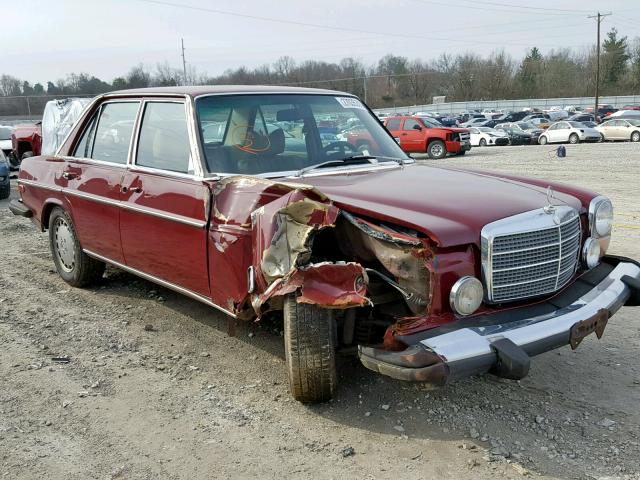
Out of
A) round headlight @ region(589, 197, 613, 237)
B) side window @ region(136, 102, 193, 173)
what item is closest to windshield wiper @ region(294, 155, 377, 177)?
side window @ region(136, 102, 193, 173)

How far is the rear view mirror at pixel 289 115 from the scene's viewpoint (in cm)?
459

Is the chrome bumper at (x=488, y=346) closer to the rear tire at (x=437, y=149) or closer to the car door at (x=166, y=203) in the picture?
the car door at (x=166, y=203)

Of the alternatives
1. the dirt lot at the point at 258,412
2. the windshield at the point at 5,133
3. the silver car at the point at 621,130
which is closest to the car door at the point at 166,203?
the dirt lot at the point at 258,412

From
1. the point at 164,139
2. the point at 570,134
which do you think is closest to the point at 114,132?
the point at 164,139

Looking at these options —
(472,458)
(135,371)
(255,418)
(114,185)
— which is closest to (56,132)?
(114,185)

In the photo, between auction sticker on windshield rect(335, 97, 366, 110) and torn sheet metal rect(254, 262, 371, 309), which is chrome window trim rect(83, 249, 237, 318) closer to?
torn sheet metal rect(254, 262, 371, 309)

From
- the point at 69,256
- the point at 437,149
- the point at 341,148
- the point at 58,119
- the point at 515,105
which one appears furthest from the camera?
the point at 515,105

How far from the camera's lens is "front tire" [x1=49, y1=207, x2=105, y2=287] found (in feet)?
18.7

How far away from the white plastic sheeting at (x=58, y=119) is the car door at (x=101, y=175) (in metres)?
9.82

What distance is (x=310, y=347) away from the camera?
3324 mm

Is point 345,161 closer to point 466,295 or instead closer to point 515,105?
point 466,295

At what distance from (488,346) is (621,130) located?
104ft

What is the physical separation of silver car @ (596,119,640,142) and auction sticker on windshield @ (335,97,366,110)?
29.2 m

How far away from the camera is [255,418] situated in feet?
11.5
